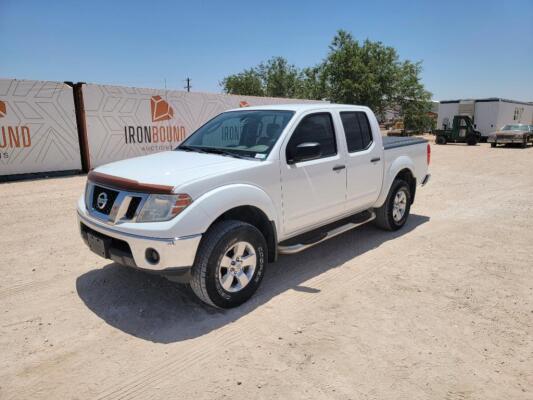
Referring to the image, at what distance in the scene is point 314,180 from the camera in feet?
13.8

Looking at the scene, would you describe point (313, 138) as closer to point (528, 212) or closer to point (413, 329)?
point (413, 329)

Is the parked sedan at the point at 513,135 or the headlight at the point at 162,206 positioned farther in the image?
the parked sedan at the point at 513,135

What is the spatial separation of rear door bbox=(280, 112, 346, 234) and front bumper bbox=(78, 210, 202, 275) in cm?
120

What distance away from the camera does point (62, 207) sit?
24.6 feet

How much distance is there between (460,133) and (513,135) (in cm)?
399

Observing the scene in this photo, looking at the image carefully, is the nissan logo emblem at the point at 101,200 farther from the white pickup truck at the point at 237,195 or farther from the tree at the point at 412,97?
the tree at the point at 412,97

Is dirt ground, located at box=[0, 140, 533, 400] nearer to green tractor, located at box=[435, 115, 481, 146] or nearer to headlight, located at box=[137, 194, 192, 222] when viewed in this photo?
headlight, located at box=[137, 194, 192, 222]

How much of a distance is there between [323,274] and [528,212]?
17.1 feet

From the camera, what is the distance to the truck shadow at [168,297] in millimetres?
3295

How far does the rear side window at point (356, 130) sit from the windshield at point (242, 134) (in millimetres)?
961

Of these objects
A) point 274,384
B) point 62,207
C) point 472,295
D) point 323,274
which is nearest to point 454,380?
point 274,384

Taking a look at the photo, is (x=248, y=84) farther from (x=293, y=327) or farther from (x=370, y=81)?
(x=293, y=327)

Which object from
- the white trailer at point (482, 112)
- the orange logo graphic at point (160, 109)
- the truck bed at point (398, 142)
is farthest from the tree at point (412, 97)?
the truck bed at point (398, 142)

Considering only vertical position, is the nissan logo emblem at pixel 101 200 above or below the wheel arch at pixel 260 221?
above
